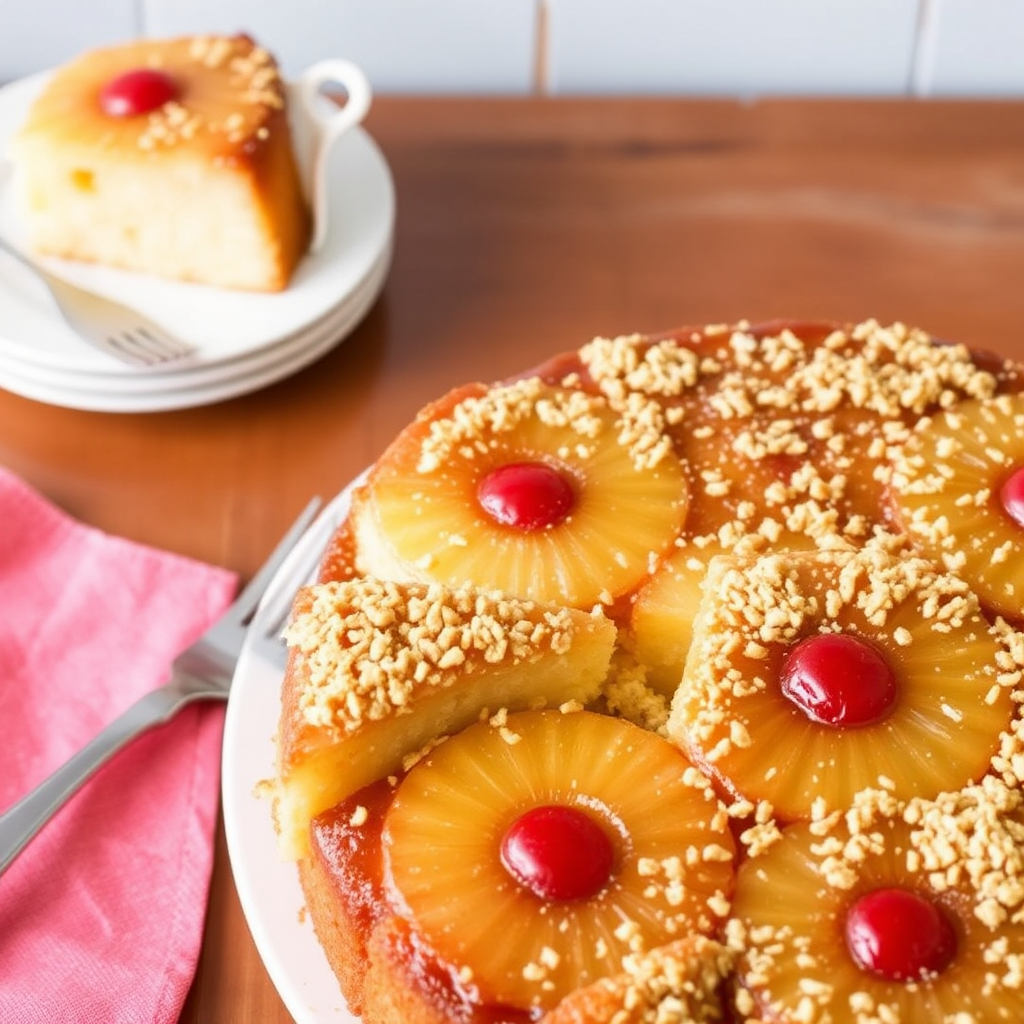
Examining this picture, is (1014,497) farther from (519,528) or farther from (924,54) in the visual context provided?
(924,54)

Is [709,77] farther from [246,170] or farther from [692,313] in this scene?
[246,170]

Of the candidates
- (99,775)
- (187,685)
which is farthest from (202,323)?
(99,775)

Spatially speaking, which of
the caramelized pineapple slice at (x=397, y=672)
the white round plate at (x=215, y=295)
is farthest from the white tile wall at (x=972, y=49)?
the caramelized pineapple slice at (x=397, y=672)

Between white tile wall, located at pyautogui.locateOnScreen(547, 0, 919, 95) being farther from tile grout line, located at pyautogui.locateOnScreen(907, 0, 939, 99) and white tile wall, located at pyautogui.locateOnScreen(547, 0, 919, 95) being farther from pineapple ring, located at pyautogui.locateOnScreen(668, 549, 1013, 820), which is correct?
pineapple ring, located at pyautogui.locateOnScreen(668, 549, 1013, 820)

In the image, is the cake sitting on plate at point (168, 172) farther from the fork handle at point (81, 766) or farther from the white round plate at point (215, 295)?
the fork handle at point (81, 766)

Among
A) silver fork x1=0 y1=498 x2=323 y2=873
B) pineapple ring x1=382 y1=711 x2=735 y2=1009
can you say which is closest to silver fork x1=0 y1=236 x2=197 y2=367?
silver fork x1=0 y1=498 x2=323 y2=873
